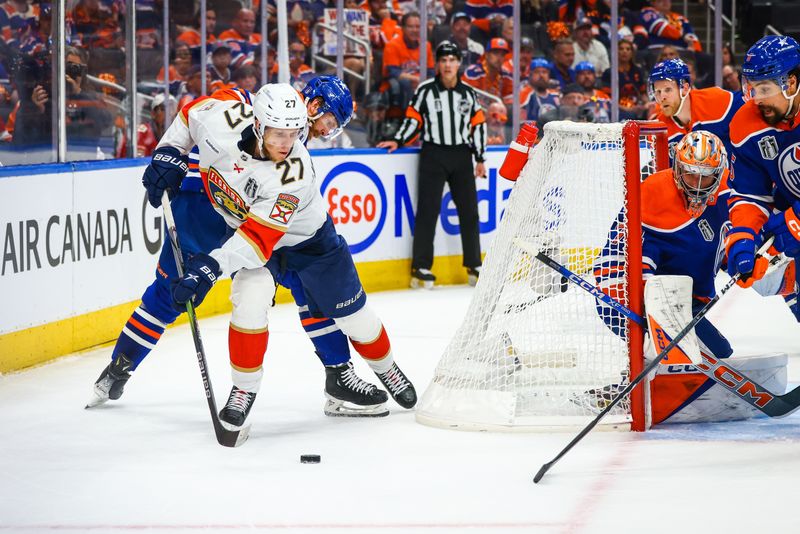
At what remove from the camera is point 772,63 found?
3369 mm

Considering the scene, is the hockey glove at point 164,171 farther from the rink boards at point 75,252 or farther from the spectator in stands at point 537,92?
the spectator in stands at point 537,92

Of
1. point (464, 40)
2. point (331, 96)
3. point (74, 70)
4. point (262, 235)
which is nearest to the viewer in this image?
point (262, 235)

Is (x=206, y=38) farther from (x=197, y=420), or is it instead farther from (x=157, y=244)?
(x=197, y=420)

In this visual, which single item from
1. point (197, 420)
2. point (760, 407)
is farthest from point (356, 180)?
point (760, 407)

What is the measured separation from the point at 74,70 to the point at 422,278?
2.42m

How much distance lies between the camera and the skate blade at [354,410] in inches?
149

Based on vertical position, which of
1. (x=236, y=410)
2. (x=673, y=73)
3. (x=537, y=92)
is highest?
(x=537, y=92)

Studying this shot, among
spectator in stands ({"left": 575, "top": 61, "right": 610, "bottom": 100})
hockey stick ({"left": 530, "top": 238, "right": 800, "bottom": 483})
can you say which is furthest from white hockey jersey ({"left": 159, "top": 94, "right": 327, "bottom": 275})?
spectator in stands ({"left": 575, "top": 61, "right": 610, "bottom": 100})

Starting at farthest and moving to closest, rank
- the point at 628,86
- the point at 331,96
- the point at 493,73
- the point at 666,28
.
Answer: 1. the point at 666,28
2. the point at 628,86
3. the point at 493,73
4. the point at 331,96

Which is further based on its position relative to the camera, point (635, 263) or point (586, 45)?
point (586, 45)

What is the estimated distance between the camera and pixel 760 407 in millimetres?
3521

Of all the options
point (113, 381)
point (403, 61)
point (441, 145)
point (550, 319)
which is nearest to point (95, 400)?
point (113, 381)

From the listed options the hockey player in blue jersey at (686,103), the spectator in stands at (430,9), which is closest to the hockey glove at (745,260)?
the hockey player in blue jersey at (686,103)

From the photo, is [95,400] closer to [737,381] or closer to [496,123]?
[737,381]
